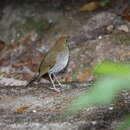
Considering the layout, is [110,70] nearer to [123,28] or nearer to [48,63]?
[48,63]

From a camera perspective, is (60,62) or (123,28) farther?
(123,28)

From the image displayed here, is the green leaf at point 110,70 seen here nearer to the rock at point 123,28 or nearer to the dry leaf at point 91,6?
the rock at point 123,28

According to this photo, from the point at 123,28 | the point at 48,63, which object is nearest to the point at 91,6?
the point at 123,28

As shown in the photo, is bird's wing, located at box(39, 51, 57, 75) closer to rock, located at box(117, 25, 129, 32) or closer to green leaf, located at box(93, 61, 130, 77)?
rock, located at box(117, 25, 129, 32)

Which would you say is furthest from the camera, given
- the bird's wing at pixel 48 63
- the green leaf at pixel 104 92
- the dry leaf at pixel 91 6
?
the dry leaf at pixel 91 6

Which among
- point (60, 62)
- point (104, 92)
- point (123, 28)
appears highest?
point (104, 92)

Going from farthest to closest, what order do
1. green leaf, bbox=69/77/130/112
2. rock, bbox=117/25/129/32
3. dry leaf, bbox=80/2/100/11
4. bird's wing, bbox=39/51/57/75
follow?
dry leaf, bbox=80/2/100/11 < rock, bbox=117/25/129/32 < bird's wing, bbox=39/51/57/75 < green leaf, bbox=69/77/130/112

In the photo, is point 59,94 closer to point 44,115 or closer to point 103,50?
point 44,115

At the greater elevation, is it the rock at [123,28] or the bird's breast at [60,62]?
the rock at [123,28]

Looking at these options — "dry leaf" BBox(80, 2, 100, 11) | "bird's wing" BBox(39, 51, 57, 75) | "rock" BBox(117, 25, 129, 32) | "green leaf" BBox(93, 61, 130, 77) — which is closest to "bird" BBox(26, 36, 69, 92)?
"bird's wing" BBox(39, 51, 57, 75)

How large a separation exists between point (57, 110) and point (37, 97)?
95 centimetres

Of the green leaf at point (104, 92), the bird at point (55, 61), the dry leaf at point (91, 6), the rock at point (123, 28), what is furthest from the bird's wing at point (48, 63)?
the green leaf at point (104, 92)

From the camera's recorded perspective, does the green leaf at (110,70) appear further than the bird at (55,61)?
No

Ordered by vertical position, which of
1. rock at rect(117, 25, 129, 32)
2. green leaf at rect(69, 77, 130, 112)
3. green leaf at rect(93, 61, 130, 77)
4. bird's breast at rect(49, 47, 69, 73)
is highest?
green leaf at rect(93, 61, 130, 77)
